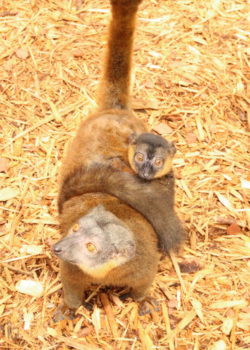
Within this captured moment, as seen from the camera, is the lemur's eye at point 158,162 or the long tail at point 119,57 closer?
the lemur's eye at point 158,162

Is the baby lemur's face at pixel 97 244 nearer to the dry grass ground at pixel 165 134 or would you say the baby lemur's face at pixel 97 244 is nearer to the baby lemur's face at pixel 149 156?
the baby lemur's face at pixel 149 156

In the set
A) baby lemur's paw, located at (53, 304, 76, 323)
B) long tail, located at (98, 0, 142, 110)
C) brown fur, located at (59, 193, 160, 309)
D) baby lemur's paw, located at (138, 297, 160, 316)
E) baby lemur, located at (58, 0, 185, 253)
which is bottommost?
baby lemur's paw, located at (53, 304, 76, 323)

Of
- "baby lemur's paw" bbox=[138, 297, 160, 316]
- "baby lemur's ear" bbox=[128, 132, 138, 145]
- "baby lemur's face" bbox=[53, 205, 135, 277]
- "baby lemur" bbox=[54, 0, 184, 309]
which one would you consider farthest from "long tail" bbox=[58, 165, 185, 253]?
"baby lemur's paw" bbox=[138, 297, 160, 316]

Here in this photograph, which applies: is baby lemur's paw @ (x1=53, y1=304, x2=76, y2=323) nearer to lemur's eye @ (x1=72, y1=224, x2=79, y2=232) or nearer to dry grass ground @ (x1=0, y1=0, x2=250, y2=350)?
dry grass ground @ (x1=0, y1=0, x2=250, y2=350)

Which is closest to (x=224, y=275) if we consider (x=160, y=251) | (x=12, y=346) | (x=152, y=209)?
(x=160, y=251)

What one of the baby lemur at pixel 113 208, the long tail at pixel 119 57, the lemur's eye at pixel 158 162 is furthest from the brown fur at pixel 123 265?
the long tail at pixel 119 57

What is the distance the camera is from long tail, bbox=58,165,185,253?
3.50 m

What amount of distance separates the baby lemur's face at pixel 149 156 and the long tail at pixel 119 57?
660 mm

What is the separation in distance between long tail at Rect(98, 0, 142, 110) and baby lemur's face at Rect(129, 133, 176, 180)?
0.66m

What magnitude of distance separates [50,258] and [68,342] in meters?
0.74

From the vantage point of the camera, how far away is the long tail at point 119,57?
13.1 feet

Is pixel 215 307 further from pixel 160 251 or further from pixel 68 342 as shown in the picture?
pixel 68 342

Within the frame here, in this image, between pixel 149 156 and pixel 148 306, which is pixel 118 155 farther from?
pixel 148 306

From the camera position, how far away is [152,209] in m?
3.52
